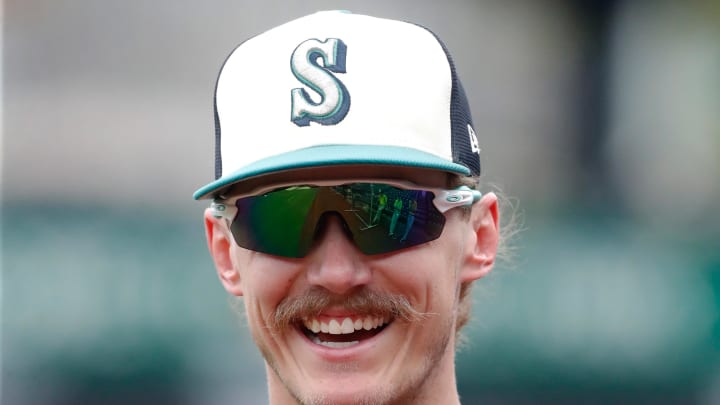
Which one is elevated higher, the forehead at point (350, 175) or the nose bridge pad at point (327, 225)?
the forehead at point (350, 175)

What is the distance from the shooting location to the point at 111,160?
5156 millimetres

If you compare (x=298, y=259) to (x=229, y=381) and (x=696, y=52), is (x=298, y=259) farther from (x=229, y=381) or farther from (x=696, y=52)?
(x=696, y=52)

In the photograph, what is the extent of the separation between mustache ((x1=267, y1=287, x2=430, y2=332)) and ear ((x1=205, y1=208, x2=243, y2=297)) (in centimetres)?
29

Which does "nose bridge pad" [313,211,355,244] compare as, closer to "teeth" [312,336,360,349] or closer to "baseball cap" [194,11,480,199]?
"baseball cap" [194,11,480,199]

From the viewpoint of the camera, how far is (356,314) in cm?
193

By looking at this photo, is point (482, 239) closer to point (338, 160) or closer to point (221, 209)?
point (338, 160)

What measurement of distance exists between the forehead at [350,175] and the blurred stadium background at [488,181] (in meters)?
2.75

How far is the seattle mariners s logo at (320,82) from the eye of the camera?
1903 millimetres

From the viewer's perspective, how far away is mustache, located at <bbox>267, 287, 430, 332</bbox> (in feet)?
6.23

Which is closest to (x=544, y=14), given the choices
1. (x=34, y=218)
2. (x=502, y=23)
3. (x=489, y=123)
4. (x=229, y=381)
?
(x=502, y=23)

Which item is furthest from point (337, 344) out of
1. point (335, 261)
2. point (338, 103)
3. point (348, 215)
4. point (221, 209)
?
point (338, 103)

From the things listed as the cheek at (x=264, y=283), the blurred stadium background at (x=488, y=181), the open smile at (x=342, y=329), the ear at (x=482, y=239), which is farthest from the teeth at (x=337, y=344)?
the blurred stadium background at (x=488, y=181)

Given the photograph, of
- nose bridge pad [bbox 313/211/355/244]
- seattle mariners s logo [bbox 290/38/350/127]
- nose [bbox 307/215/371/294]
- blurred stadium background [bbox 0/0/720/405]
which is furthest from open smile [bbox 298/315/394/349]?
blurred stadium background [bbox 0/0/720/405]

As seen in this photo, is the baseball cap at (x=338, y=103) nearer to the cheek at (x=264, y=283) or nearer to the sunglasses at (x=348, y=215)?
the sunglasses at (x=348, y=215)
